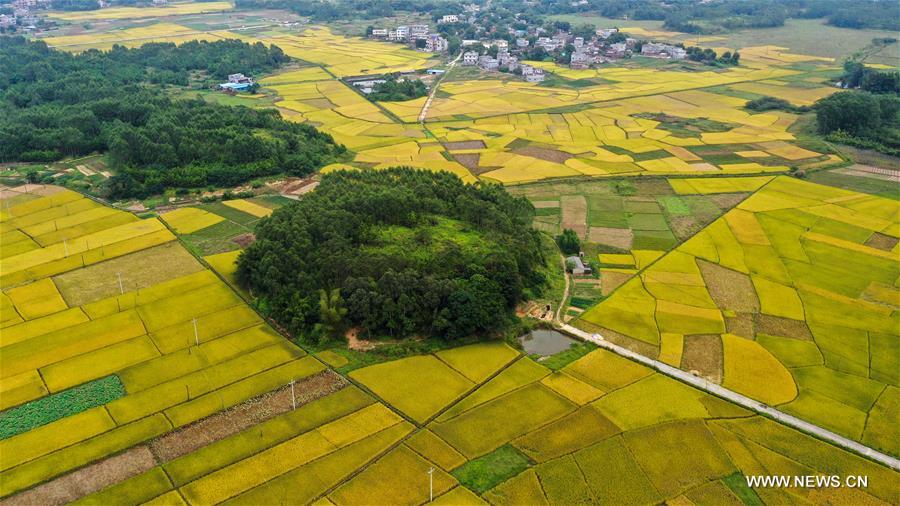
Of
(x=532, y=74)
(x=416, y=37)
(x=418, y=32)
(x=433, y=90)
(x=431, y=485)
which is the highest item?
(x=418, y=32)

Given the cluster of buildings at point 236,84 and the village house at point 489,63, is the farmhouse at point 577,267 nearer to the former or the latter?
the cluster of buildings at point 236,84

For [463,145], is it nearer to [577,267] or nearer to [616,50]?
[577,267]

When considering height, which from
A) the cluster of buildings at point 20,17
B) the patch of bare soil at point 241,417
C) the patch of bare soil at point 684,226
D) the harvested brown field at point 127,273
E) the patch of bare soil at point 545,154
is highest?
the cluster of buildings at point 20,17

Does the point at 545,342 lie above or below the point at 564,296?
below

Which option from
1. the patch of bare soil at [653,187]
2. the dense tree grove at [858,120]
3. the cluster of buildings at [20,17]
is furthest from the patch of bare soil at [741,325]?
the cluster of buildings at [20,17]

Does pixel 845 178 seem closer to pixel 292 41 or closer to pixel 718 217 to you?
pixel 718 217

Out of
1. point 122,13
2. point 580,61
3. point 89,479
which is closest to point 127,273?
point 89,479
